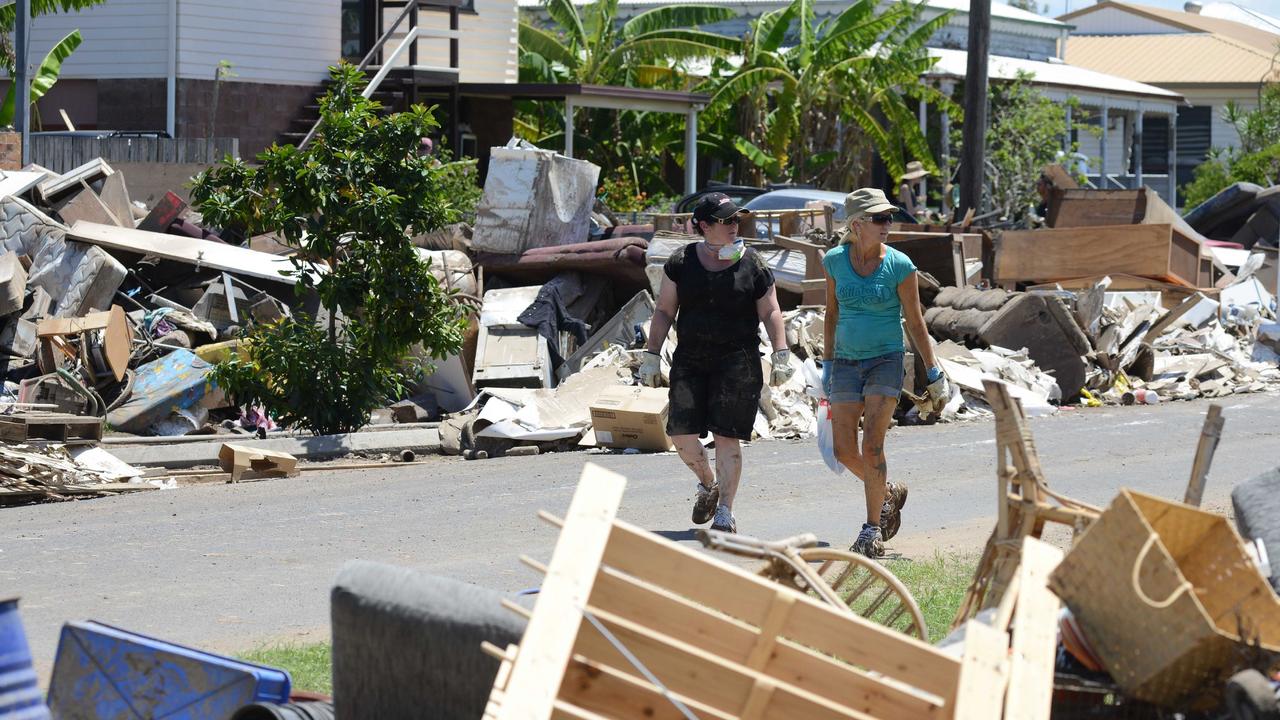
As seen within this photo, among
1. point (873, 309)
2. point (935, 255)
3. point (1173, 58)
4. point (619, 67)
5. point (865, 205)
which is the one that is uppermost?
point (1173, 58)

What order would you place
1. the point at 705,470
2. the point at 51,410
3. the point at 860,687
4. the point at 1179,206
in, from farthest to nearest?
1. the point at 1179,206
2. the point at 51,410
3. the point at 705,470
4. the point at 860,687

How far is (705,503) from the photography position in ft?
27.4

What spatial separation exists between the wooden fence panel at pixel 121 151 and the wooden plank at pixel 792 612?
16.8 metres

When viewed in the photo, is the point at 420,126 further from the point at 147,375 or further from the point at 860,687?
the point at 860,687

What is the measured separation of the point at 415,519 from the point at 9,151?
1102cm

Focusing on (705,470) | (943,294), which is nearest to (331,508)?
(705,470)

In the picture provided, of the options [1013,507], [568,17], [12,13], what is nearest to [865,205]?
[1013,507]

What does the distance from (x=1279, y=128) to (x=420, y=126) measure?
109 feet

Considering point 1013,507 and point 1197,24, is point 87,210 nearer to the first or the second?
point 1013,507

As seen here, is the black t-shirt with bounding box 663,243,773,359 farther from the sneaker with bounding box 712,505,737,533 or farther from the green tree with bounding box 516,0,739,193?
the green tree with bounding box 516,0,739,193

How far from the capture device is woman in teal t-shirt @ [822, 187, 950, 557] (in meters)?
7.74

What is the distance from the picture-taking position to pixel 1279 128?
39.8 metres

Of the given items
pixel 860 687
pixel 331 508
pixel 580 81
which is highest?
pixel 580 81

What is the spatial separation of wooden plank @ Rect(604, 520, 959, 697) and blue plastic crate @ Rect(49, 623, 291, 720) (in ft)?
4.02
